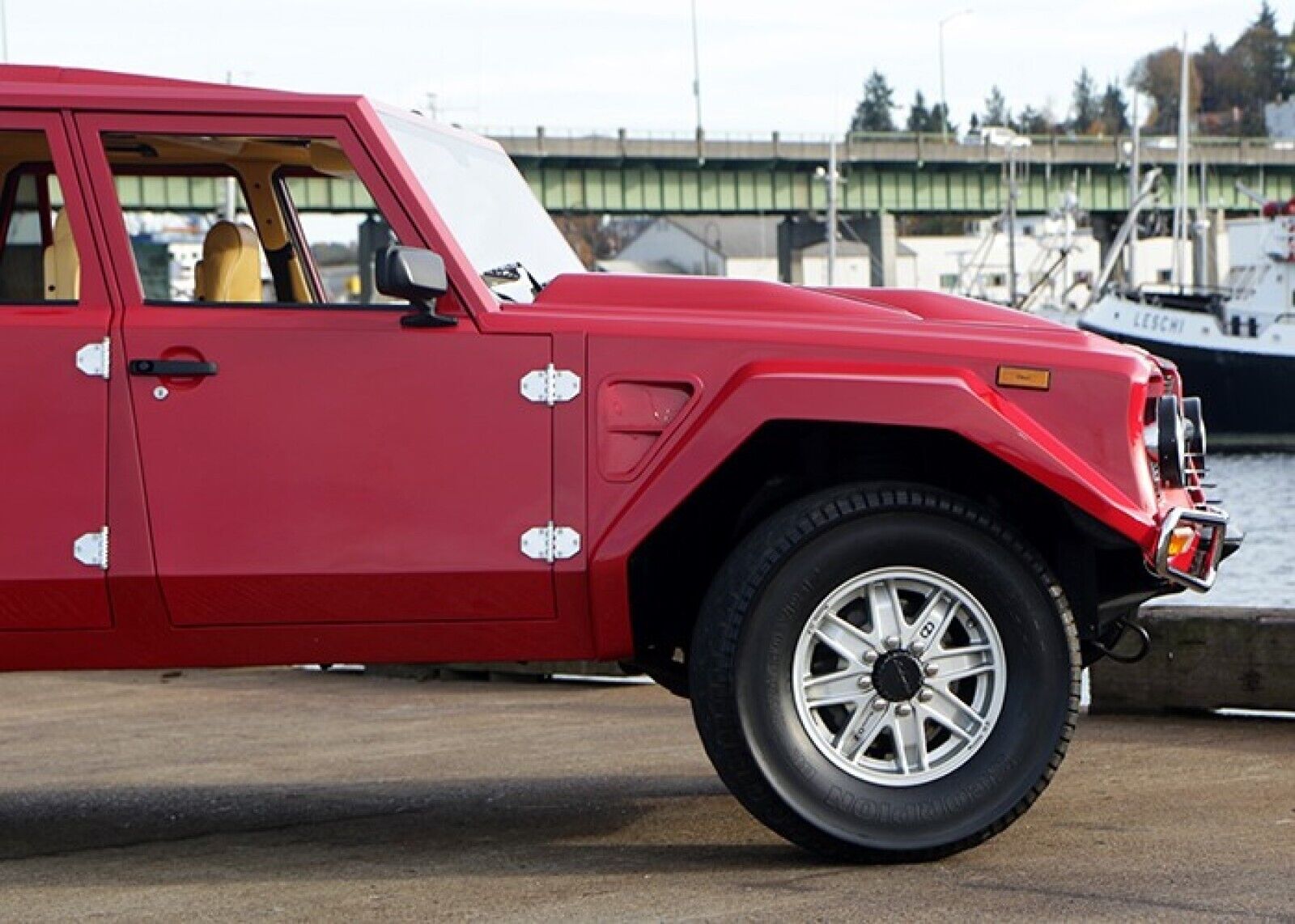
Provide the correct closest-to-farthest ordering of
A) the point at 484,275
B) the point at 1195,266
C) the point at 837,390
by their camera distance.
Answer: the point at 837,390 < the point at 484,275 < the point at 1195,266

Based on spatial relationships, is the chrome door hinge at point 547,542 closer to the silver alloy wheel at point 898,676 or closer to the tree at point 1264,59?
the silver alloy wheel at point 898,676

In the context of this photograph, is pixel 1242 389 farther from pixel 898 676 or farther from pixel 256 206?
pixel 898 676

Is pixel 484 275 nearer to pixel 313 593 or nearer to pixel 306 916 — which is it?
pixel 313 593

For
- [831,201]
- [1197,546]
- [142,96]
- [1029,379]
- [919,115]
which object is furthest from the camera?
[919,115]

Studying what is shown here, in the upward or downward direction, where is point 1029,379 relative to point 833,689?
upward

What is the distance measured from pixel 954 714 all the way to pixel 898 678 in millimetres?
185

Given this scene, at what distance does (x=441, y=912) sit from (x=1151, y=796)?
2335 mm

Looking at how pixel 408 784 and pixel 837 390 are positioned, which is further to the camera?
pixel 408 784

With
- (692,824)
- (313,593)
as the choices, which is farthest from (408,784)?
(313,593)

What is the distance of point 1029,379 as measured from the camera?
564 cm

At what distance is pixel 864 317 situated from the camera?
5832mm

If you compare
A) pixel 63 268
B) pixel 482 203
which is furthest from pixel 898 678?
pixel 63 268

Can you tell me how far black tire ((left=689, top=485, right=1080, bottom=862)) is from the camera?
560 centimetres

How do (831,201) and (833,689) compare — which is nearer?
(833,689)
